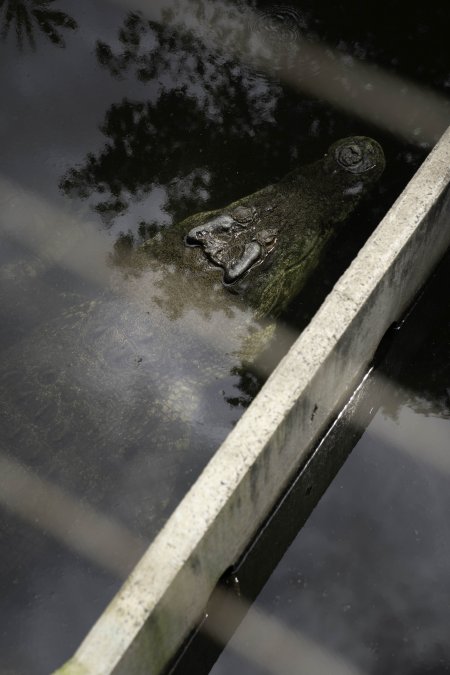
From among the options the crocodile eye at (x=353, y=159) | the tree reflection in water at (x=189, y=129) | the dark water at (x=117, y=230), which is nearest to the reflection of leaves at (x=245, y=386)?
the dark water at (x=117, y=230)

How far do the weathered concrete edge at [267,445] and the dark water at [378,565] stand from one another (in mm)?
319

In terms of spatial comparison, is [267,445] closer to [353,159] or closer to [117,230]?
[117,230]

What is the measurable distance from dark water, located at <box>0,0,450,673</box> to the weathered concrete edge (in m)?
0.55

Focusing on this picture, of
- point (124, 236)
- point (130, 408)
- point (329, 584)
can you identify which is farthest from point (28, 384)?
point (329, 584)

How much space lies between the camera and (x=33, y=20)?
25.8 ft

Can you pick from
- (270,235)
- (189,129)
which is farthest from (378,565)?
(189,129)

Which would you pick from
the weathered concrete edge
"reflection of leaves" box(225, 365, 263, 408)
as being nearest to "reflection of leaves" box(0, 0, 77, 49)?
"reflection of leaves" box(225, 365, 263, 408)

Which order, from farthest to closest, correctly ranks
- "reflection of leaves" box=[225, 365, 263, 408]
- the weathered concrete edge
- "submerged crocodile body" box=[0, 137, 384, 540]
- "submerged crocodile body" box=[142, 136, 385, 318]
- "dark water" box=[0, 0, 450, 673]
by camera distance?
1. "submerged crocodile body" box=[142, 136, 385, 318]
2. "reflection of leaves" box=[225, 365, 263, 408]
3. "submerged crocodile body" box=[0, 137, 384, 540]
4. "dark water" box=[0, 0, 450, 673]
5. the weathered concrete edge

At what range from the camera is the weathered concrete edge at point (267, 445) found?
399 centimetres

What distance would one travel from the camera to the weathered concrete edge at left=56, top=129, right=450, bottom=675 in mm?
3990

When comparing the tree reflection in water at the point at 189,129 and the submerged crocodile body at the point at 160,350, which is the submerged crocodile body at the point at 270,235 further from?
the tree reflection in water at the point at 189,129

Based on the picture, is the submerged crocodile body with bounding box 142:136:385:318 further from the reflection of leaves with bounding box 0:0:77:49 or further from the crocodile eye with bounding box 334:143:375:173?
the reflection of leaves with bounding box 0:0:77:49

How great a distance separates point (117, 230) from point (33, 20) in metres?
2.55

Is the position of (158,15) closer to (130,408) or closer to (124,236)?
(124,236)
